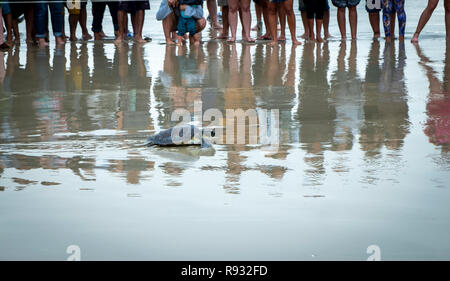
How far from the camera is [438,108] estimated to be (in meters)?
7.71

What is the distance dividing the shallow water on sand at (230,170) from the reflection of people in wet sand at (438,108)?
0.7 inches

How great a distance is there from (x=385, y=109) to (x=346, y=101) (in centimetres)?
52

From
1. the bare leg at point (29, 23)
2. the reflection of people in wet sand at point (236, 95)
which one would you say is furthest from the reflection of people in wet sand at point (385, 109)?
the bare leg at point (29, 23)

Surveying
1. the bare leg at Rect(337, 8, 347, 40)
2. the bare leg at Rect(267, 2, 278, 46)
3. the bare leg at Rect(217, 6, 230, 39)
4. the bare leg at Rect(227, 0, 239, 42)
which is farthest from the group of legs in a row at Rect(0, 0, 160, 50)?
the bare leg at Rect(337, 8, 347, 40)

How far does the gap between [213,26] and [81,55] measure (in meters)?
4.82

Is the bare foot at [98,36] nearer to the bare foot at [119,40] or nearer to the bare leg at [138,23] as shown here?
the bare foot at [119,40]

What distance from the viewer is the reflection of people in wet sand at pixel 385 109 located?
20.9 ft

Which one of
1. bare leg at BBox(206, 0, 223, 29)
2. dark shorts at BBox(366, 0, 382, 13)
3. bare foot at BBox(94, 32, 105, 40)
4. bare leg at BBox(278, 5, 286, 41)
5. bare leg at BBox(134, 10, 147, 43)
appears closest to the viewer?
bare leg at BBox(278, 5, 286, 41)

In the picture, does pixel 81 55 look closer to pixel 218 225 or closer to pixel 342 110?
pixel 342 110

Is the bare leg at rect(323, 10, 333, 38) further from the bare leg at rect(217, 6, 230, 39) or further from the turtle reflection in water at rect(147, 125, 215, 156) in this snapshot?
the turtle reflection in water at rect(147, 125, 215, 156)

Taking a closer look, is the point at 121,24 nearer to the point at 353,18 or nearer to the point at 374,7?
the point at 353,18

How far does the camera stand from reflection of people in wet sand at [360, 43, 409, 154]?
20.9ft

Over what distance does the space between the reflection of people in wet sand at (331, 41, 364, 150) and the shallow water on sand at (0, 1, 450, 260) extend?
0.07ft

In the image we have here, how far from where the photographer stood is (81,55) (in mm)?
12477
